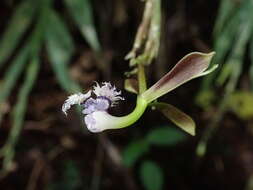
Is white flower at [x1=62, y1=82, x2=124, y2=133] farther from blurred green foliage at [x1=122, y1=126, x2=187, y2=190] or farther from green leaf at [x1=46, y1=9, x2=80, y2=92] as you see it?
blurred green foliage at [x1=122, y1=126, x2=187, y2=190]

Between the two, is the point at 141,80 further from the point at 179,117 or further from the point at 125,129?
the point at 125,129

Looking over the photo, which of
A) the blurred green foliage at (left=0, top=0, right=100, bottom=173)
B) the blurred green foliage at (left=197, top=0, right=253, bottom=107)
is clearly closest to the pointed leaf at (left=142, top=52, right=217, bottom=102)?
the blurred green foliage at (left=197, top=0, right=253, bottom=107)

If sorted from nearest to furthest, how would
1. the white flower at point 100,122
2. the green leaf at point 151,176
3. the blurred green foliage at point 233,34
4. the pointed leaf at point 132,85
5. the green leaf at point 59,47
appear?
the white flower at point 100,122, the pointed leaf at point 132,85, the blurred green foliage at point 233,34, the green leaf at point 59,47, the green leaf at point 151,176

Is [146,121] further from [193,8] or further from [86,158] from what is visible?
[193,8]

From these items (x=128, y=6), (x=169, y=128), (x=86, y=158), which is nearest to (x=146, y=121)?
(x=169, y=128)

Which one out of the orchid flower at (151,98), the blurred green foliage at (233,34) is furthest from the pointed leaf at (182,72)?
the blurred green foliage at (233,34)

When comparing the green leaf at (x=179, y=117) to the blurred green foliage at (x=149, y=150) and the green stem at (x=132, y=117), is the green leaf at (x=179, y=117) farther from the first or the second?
the blurred green foliage at (x=149, y=150)

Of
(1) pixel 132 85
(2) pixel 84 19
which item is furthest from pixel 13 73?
(1) pixel 132 85
